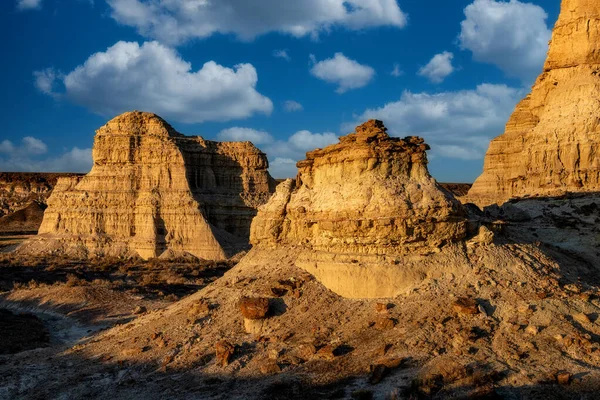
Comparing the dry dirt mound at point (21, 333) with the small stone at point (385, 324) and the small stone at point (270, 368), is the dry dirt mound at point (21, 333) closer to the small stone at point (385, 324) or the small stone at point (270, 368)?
the small stone at point (270, 368)

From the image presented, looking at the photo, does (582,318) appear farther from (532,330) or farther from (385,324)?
(385,324)

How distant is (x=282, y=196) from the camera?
13219 mm

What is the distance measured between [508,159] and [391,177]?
18771mm

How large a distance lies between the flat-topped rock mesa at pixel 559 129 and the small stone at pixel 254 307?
16.6 m

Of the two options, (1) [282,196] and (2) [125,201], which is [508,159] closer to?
(1) [282,196]

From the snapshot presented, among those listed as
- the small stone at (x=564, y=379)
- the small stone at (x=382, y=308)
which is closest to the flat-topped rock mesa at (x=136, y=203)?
the small stone at (x=382, y=308)

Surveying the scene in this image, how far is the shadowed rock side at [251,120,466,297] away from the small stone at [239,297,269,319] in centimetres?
134

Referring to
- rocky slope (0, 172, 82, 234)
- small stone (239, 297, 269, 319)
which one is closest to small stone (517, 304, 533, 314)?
small stone (239, 297, 269, 319)

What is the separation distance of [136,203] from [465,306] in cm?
3713

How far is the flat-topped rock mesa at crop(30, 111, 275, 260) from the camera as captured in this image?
1638 inches

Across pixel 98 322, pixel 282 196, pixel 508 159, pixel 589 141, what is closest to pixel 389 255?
pixel 282 196

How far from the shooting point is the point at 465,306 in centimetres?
900

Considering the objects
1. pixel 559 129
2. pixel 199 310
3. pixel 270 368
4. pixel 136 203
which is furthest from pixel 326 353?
pixel 136 203

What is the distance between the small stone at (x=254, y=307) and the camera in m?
10.1
